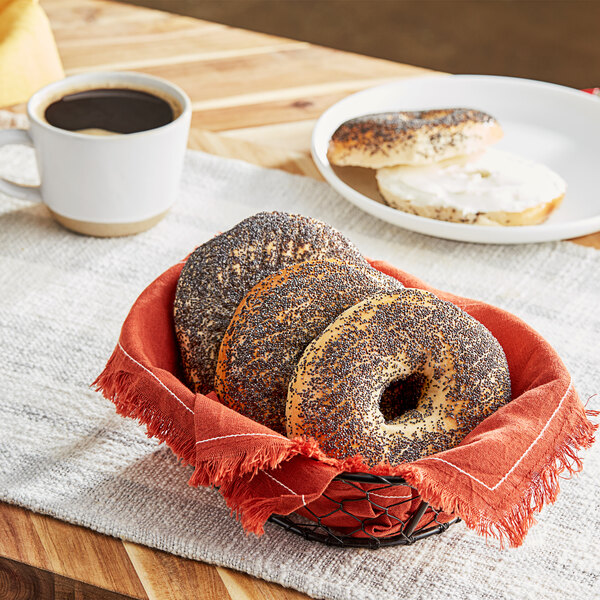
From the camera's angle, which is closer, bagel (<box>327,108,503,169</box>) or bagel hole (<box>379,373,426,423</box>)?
bagel hole (<box>379,373,426,423</box>)

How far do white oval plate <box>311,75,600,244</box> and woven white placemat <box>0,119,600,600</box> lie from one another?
45mm

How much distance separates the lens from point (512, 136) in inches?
50.7

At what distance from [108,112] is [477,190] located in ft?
1.63

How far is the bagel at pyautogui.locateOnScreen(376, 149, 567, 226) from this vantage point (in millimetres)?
1022

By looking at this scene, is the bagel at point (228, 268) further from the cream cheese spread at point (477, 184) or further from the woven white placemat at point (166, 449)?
the cream cheese spread at point (477, 184)

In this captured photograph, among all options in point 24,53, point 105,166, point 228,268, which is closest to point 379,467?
point 228,268

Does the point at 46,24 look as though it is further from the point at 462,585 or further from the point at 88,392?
the point at 462,585

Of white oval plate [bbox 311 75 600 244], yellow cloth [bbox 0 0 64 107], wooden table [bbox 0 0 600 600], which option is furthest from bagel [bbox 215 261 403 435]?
yellow cloth [bbox 0 0 64 107]

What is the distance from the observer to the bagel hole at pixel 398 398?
64cm

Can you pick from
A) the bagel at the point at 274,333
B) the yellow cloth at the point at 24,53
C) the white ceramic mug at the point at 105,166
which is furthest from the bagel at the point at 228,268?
the yellow cloth at the point at 24,53

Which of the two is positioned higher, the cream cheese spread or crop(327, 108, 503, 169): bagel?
crop(327, 108, 503, 169): bagel

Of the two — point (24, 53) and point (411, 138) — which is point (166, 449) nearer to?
point (411, 138)

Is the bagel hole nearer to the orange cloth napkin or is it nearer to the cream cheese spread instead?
the orange cloth napkin

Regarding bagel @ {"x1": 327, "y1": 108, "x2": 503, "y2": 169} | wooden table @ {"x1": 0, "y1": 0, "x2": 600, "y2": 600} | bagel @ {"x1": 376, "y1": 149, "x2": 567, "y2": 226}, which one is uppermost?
bagel @ {"x1": 327, "y1": 108, "x2": 503, "y2": 169}
